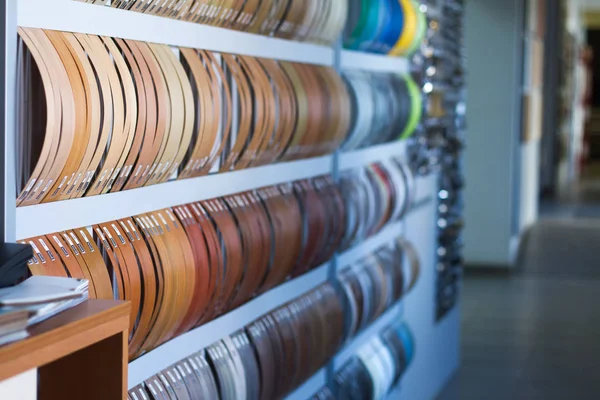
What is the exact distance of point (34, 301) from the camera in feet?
4.28

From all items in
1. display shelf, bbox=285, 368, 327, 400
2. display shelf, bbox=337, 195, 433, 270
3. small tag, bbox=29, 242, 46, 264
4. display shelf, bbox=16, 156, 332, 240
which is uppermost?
display shelf, bbox=16, 156, 332, 240

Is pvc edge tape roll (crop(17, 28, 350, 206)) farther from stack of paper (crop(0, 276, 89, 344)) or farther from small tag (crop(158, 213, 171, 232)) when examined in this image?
stack of paper (crop(0, 276, 89, 344))

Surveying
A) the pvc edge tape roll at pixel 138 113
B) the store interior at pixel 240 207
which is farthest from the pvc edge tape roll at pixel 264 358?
the pvc edge tape roll at pixel 138 113

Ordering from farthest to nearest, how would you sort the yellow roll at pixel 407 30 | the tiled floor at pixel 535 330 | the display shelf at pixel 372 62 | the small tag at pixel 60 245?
the tiled floor at pixel 535 330 → the yellow roll at pixel 407 30 → the display shelf at pixel 372 62 → the small tag at pixel 60 245

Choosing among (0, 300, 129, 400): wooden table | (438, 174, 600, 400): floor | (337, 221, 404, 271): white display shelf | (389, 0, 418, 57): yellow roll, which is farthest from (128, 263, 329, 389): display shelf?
(438, 174, 600, 400): floor

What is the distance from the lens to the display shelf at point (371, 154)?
352 cm

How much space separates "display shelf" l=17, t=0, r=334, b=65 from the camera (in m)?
1.70

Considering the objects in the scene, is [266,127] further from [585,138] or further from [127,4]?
[585,138]

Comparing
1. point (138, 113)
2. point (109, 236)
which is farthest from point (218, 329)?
point (138, 113)

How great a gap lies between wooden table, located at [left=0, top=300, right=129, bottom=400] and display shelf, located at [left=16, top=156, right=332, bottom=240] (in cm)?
32

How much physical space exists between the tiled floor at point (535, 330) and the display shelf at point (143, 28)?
283 cm

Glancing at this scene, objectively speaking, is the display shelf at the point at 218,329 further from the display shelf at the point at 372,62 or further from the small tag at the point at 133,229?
the display shelf at the point at 372,62

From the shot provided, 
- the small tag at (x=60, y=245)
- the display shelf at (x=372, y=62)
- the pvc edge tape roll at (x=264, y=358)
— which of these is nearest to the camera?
the small tag at (x=60, y=245)

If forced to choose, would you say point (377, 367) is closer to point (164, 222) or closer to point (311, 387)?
point (311, 387)
